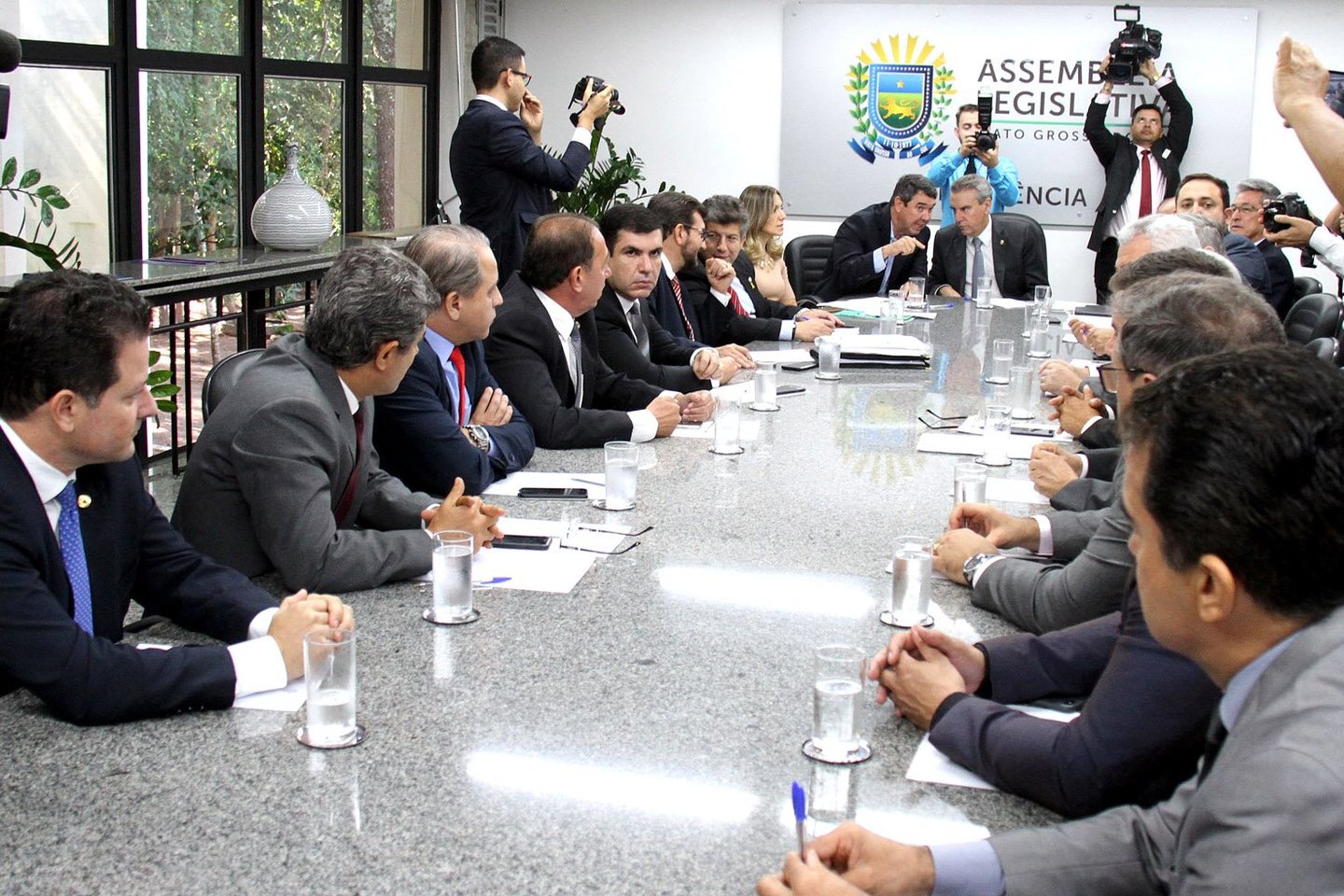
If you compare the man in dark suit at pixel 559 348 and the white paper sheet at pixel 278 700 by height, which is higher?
the man in dark suit at pixel 559 348

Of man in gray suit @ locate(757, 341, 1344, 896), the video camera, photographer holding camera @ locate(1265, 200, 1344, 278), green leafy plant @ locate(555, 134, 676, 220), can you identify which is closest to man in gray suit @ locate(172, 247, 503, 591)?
man in gray suit @ locate(757, 341, 1344, 896)

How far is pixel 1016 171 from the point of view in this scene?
29.4 feet

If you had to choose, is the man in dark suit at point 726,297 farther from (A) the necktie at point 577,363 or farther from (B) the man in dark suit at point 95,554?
(B) the man in dark suit at point 95,554

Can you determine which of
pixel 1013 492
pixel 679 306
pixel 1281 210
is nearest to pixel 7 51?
pixel 1013 492

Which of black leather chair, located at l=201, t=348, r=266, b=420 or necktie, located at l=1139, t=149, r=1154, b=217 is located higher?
necktie, located at l=1139, t=149, r=1154, b=217

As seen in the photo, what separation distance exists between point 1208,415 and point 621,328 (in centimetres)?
331

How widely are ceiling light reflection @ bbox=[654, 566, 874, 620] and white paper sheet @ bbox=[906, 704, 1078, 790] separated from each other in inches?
19.1

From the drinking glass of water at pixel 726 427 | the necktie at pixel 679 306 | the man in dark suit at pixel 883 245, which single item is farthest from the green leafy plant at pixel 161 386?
the man in dark suit at pixel 883 245

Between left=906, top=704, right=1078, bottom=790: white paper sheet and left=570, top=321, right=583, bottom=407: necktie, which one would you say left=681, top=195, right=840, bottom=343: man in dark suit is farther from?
left=906, top=704, right=1078, bottom=790: white paper sheet

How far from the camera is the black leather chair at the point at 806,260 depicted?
7.64 metres

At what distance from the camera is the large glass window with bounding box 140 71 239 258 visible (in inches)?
236

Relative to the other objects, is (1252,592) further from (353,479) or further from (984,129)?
(984,129)

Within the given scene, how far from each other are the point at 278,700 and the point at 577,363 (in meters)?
2.16

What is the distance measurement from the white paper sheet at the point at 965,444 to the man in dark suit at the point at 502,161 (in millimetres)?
2455
